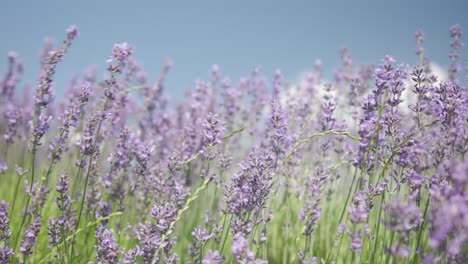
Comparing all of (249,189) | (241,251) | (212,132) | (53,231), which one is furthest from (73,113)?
(241,251)

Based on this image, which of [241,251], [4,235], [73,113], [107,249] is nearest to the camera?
[241,251]

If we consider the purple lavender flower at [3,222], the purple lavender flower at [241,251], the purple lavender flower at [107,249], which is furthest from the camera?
the purple lavender flower at [3,222]

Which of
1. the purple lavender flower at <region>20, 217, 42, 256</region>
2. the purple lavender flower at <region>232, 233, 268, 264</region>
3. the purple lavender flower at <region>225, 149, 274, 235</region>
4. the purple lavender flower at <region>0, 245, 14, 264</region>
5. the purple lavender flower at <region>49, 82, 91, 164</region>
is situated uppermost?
the purple lavender flower at <region>49, 82, 91, 164</region>

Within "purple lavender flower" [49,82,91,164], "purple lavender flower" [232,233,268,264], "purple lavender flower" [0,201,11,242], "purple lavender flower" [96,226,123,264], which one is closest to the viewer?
"purple lavender flower" [232,233,268,264]

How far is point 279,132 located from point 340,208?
2.08 m

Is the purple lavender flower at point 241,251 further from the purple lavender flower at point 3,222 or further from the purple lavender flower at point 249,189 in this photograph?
the purple lavender flower at point 3,222

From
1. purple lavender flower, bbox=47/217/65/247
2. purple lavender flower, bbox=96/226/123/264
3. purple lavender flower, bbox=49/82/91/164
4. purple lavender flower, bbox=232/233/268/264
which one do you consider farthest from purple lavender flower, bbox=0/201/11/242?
purple lavender flower, bbox=232/233/268/264

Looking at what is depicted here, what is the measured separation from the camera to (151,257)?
2045 millimetres

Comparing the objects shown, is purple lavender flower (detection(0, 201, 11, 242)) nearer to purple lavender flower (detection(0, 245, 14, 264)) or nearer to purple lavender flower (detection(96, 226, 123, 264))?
purple lavender flower (detection(0, 245, 14, 264))

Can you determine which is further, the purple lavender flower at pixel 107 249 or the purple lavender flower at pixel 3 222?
the purple lavender flower at pixel 3 222

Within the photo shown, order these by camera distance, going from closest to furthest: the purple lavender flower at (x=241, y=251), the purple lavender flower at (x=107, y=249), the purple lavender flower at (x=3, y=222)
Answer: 1. the purple lavender flower at (x=241, y=251)
2. the purple lavender flower at (x=107, y=249)
3. the purple lavender flower at (x=3, y=222)

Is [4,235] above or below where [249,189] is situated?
below

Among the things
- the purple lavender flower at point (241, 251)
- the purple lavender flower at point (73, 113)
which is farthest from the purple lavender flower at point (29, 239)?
the purple lavender flower at point (241, 251)

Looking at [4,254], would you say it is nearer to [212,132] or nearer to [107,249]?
[107,249]
